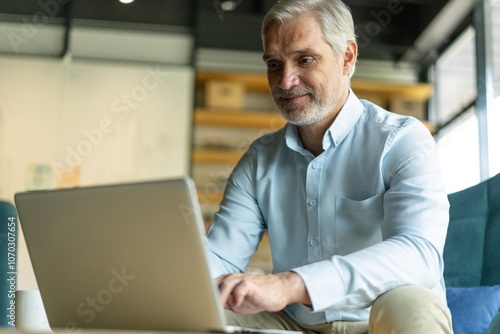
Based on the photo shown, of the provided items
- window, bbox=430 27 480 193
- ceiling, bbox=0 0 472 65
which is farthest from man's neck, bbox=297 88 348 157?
ceiling, bbox=0 0 472 65

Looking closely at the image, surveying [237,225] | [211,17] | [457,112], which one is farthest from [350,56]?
[211,17]

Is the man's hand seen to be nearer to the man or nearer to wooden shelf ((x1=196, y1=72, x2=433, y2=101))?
the man

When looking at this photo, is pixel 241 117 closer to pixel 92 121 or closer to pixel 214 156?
pixel 214 156

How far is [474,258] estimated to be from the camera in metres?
1.91

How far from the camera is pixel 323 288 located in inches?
42.5

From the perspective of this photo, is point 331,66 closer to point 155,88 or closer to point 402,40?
point 155,88

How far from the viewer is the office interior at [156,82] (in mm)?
5062

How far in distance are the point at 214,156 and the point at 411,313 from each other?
418 cm

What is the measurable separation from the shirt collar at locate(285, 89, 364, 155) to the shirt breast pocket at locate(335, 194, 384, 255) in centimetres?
17

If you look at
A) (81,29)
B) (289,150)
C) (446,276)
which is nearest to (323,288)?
(289,150)

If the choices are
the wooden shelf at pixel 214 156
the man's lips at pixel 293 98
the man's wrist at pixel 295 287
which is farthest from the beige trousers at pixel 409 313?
the wooden shelf at pixel 214 156

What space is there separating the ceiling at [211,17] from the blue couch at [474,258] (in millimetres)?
3500
